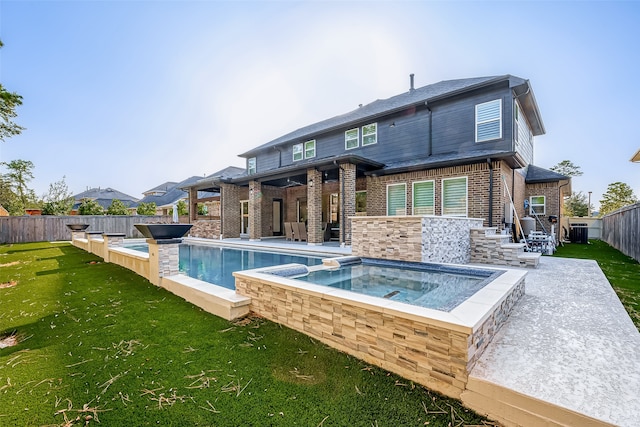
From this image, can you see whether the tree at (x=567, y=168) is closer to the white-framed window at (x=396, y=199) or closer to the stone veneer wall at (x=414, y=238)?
the white-framed window at (x=396, y=199)

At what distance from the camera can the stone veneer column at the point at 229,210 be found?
1605 centimetres

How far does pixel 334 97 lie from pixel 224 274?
13.0m

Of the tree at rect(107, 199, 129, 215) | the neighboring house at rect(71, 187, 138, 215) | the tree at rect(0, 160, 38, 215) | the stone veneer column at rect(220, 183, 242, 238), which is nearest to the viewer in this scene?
the stone veneer column at rect(220, 183, 242, 238)

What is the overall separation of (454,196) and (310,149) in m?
8.57

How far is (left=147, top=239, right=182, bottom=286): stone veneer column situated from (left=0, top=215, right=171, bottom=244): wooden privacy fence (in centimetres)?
1802

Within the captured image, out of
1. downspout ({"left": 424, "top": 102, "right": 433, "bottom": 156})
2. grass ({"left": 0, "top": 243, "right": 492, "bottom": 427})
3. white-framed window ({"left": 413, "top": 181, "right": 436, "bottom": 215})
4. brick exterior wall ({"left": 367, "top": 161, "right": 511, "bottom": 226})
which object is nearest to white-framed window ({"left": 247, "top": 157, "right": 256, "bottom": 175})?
brick exterior wall ({"left": 367, "top": 161, "right": 511, "bottom": 226})

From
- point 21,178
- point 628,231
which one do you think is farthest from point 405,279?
point 21,178

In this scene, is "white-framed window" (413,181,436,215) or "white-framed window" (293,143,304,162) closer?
"white-framed window" (413,181,436,215)

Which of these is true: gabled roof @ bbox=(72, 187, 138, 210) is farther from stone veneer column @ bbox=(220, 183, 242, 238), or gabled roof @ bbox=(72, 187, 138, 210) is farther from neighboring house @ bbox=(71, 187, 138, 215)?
stone veneer column @ bbox=(220, 183, 242, 238)

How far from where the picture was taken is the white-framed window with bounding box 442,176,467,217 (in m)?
9.82

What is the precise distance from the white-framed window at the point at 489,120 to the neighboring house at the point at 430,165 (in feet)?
0.10

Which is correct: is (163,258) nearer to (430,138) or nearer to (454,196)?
(454,196)

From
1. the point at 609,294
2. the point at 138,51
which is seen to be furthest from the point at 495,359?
the point at 138,51

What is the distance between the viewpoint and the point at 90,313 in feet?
13.9
